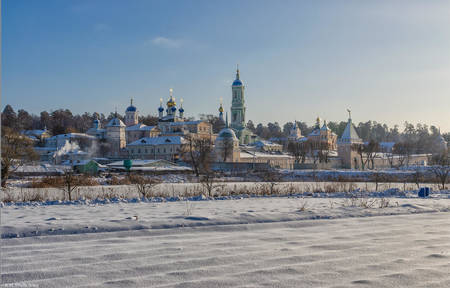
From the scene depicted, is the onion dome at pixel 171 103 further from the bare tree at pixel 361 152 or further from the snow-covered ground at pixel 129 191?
the snow-covered ground at pixel 129 191

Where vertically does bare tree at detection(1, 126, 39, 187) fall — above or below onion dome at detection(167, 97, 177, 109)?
below

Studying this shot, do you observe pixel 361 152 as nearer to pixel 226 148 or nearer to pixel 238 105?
pixel 226 148

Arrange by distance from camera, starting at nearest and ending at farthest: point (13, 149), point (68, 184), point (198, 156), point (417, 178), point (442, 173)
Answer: point (68, 184) < point (417, 178) < point (13, 149) < point (442, 173) < point (198, 156)

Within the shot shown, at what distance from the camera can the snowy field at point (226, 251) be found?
402cm

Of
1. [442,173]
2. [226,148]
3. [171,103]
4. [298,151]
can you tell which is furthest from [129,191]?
[171,103]

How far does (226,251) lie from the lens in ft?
17.0

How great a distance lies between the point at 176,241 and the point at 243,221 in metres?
2.02

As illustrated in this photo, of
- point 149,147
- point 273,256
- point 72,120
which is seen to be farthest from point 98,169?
point 72,120

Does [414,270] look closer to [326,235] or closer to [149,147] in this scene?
[326,235]

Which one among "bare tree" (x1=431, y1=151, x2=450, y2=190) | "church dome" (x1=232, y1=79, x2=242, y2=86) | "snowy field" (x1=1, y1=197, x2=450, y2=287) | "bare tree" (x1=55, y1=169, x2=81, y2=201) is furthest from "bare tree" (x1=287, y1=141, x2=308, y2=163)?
"snowy field" (x1=1, y1=197, x2=450, y2=287)

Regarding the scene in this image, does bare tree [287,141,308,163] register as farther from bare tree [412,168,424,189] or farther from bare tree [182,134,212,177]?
bare tree [412,168,424,189]

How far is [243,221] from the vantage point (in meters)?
7.61

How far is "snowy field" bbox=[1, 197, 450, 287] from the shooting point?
4023mm

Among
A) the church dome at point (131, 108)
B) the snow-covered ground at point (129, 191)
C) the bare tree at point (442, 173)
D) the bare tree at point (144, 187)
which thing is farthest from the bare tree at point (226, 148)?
the snow-covered ground at point (129, 191)
